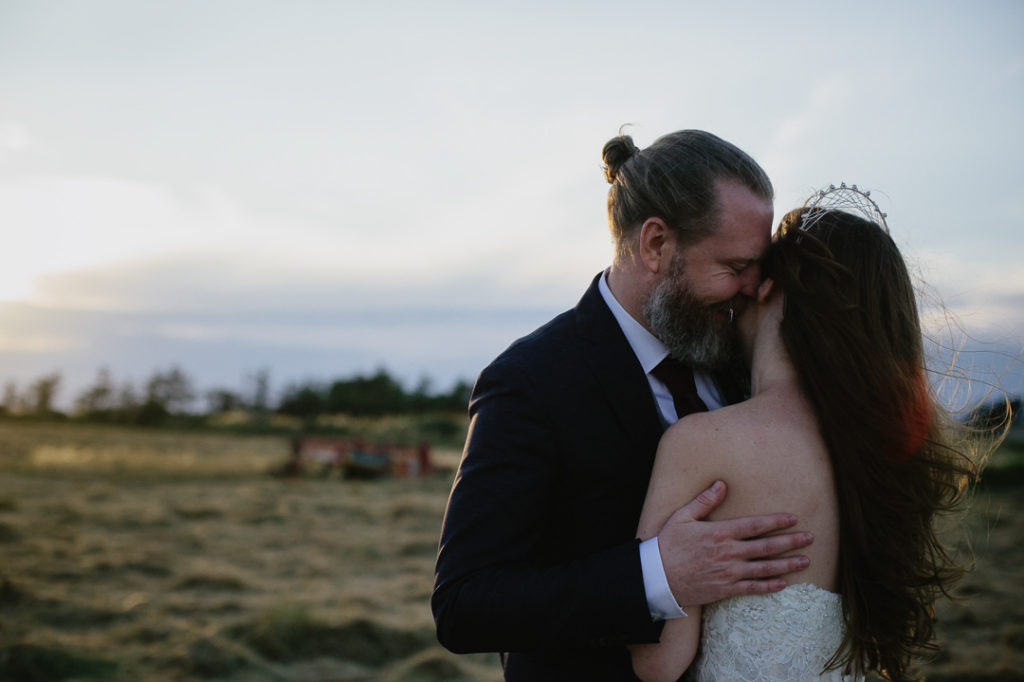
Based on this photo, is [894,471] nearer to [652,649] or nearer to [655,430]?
[655,430]

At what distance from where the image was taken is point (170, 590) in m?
7.82

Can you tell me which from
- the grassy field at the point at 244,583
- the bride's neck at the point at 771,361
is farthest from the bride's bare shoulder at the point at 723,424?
the grassy field at the point at 244,583

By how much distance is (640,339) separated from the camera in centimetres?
235

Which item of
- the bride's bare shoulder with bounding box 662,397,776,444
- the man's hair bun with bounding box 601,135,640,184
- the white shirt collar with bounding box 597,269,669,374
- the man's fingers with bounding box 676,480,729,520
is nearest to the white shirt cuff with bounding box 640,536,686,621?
the man's fingers with bounding box 676,480,729,520

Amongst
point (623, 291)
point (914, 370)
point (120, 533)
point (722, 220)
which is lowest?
point (120, 533)

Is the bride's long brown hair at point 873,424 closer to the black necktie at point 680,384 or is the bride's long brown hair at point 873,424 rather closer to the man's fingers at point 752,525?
the man's fingers at point 752,525

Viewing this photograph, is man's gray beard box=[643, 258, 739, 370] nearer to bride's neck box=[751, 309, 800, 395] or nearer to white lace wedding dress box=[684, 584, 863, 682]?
bride's neck box=[751, 309, 800, 395]

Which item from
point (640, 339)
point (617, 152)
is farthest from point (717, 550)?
point (617, 152)

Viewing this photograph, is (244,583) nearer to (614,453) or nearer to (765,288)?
(614,453)

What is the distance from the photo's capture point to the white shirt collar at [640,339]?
233cm

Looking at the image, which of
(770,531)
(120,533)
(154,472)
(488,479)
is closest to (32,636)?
(120,533)

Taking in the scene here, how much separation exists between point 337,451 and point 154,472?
3799 millimetres

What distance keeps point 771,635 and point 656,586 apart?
1.17 ft

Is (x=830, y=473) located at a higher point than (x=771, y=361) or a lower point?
lower
